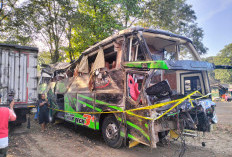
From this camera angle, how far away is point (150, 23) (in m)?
→ 19.4

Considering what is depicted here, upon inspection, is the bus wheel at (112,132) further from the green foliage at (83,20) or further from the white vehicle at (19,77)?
the green foliage at (83,20)

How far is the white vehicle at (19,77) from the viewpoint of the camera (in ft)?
21.5

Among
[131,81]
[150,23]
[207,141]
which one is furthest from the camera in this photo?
[150,23]

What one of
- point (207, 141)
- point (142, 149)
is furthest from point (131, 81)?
point (207, 141)

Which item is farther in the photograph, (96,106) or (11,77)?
(11,77)

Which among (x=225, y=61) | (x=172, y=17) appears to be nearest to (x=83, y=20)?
(x=172, y=17)

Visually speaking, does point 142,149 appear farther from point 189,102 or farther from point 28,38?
point 28,38

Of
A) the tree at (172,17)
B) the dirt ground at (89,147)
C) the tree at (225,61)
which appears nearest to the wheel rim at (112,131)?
the dirt ground at (89,147)

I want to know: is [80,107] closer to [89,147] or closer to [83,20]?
[89,147]

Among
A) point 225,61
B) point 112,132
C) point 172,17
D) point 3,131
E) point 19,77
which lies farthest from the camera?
point 225,61

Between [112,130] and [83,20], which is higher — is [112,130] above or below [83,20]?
below

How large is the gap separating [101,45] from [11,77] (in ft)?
12.9

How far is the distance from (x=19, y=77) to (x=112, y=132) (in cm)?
461

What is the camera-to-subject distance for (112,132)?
4973mm
